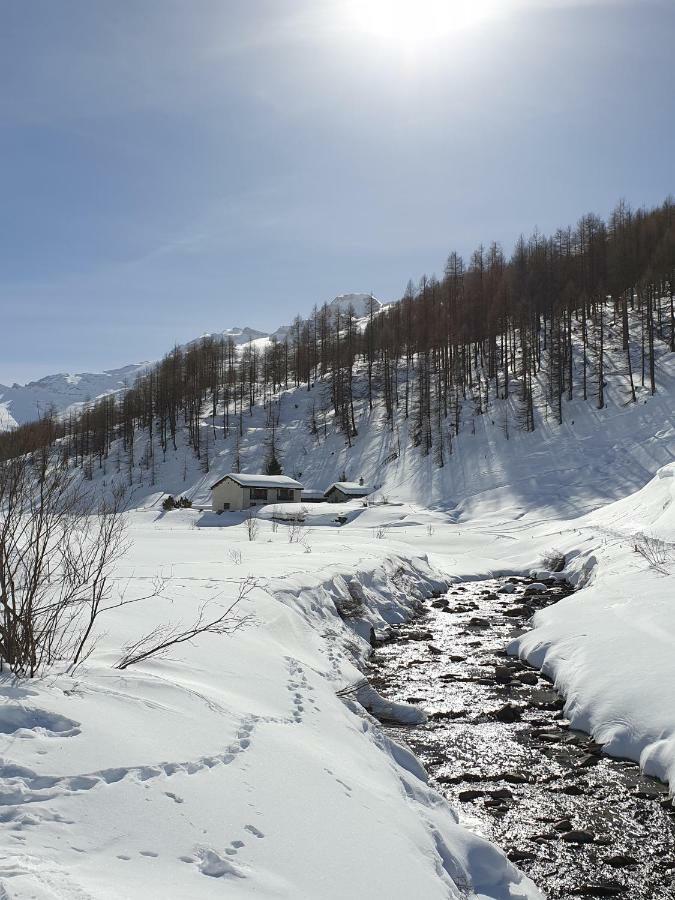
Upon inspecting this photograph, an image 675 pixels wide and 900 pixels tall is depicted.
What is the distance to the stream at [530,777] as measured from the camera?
19.7 feet

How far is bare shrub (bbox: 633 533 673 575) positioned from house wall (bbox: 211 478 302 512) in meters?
38.6

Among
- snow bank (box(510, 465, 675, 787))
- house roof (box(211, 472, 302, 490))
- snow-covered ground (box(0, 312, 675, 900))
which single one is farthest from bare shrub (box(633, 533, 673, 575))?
house roof (box(211, 472, 302, 490))

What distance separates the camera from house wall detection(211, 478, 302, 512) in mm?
53094

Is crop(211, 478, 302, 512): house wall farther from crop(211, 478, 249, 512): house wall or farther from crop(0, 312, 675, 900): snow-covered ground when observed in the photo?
crop(0, 312, 675, 900): snow-covered ground

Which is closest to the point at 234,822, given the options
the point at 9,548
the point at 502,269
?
the point at 9,548

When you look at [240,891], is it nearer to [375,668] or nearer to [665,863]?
[665,863]

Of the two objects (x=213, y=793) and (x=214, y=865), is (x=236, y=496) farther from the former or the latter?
(x=214, y=865)

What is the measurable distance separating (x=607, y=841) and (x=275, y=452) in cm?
6350

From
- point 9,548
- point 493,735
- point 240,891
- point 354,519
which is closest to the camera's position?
point 240,891

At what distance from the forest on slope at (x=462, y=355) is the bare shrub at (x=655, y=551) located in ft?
115

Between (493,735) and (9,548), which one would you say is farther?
(493,735)

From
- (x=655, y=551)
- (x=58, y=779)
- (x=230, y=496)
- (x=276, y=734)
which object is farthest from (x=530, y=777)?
(x=230, y=496)

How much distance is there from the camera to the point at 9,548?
17.5ft

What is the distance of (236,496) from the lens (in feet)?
176
